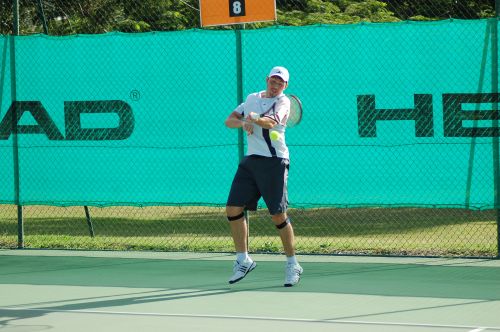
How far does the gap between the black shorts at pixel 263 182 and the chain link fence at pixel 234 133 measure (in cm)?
182

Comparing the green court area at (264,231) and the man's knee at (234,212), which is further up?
the man's knee at (234,212)

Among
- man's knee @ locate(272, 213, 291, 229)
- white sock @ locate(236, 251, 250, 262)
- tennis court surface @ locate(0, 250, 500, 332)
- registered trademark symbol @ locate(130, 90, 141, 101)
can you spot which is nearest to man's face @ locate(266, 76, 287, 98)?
man's knee @ locate(272, 213, 291, 229)

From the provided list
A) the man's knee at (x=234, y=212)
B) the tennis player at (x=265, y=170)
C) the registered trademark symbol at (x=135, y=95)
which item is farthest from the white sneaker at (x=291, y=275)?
the registered trademark symbol at (x=135, y=95)

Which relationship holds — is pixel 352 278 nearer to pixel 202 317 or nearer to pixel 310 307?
pixel 310 307

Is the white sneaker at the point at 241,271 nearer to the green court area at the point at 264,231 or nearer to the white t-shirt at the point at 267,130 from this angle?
the white t-shirt at the point at 267,130

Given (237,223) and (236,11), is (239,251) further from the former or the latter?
(236,11)

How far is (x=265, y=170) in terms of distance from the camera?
9.20 metres

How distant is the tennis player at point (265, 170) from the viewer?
9070 mm

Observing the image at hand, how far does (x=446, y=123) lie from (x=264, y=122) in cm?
247

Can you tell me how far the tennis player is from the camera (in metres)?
9.07

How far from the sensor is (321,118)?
11.0 meters

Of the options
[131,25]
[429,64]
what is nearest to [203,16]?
[429,64]

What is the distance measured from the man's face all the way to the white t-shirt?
0.05m

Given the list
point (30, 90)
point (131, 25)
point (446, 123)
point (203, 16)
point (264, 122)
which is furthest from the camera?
point (131, 25)
